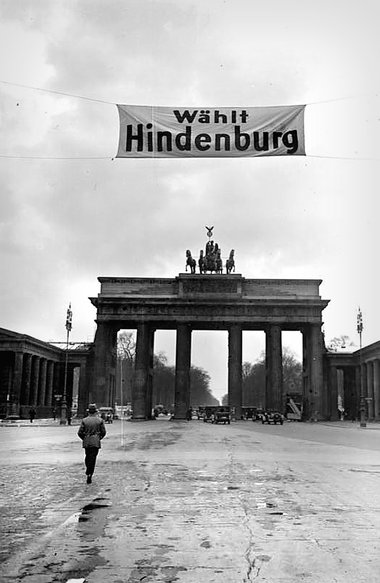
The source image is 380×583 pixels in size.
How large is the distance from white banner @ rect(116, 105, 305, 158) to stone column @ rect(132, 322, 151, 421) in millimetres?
69702

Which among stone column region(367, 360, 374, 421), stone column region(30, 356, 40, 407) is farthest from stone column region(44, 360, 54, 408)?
stone column region(367, 360, 374, 421)

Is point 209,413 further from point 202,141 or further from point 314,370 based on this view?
point 202,141

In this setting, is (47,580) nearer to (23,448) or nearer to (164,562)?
(164,562)

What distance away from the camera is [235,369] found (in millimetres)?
86000

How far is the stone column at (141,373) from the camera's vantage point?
83625 millimetres

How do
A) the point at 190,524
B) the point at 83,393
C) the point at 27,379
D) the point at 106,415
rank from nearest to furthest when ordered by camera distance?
the point at 190,524, the point at 106,415, the point at 27,379, the point at 83,393

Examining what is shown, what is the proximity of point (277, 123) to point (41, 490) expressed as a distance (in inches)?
369

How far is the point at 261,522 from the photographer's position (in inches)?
390

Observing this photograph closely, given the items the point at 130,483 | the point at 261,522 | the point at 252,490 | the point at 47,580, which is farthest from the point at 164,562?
the point at 130,483

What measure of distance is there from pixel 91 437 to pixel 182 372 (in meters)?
71.4

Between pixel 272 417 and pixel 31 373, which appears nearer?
pixel 272 417

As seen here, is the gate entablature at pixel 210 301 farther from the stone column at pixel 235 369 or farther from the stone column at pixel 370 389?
the stone column at pixel 370 389

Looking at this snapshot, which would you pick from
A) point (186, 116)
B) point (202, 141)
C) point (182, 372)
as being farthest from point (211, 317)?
point (202, 141)

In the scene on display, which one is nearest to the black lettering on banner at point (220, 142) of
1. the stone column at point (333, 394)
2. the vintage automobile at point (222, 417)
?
the vintage automobile at point (222, 417)
